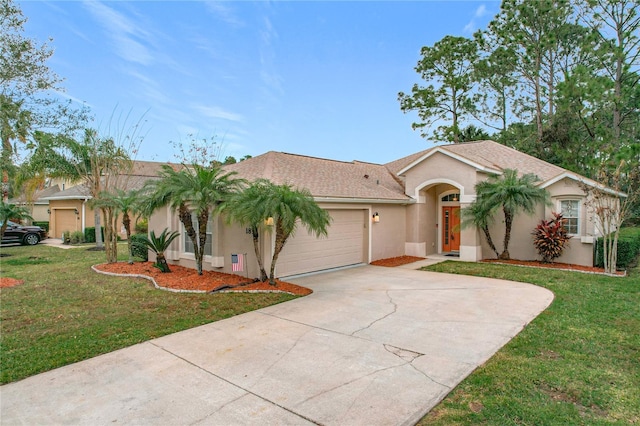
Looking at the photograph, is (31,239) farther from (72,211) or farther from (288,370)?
(288,370)

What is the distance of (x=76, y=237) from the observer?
70.0 ft

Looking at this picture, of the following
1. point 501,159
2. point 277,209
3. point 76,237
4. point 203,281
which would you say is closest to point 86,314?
point 203,281

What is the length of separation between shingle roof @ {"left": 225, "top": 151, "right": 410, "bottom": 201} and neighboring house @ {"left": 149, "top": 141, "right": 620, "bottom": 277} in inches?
2.0

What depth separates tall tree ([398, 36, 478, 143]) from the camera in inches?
1102

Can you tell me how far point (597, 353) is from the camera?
505 centimetres

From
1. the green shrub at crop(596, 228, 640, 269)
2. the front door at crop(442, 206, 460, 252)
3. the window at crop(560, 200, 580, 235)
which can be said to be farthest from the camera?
the front door at crop(442, 206, 460, 252)

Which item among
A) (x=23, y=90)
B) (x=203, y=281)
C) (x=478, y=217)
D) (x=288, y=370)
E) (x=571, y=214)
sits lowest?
(x=288, y=370)

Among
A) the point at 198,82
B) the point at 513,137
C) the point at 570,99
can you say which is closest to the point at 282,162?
the point at 198,82

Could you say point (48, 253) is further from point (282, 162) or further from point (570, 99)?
point (570, 99)

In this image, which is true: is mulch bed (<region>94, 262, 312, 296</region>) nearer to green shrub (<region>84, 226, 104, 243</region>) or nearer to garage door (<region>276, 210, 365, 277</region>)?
garage door (<region>276, 210, 365, 277</region>)

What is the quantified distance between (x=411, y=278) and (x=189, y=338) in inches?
271

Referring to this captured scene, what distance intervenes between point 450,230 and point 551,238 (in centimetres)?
418

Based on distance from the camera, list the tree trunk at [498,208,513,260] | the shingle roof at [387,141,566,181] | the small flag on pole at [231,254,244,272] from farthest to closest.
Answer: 1. the shingle roof at [387,141,566,181]
2. the tree trunk at [498,208,513,260]
3. the small flag on pole at [231,254,244,272]

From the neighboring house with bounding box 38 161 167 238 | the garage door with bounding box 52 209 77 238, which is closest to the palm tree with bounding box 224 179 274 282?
the neighboring house with bounding box 38 161 167 238
